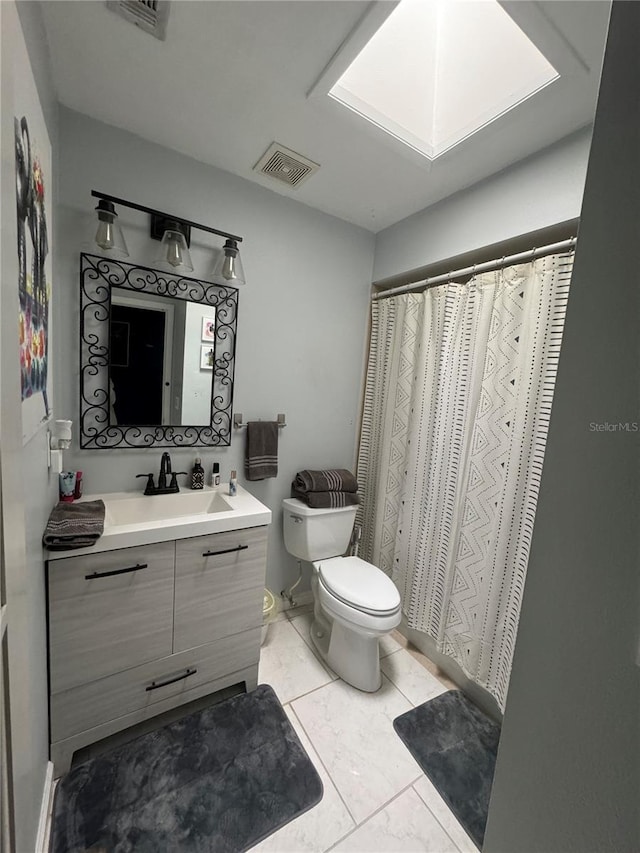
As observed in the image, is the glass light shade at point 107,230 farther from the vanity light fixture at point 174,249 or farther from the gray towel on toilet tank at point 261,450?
the gray towel on toilet tank at point 261,450

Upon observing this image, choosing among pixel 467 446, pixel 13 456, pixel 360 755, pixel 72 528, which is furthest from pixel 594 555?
pixel 360 755

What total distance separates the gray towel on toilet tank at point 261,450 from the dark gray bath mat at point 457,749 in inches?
50.9

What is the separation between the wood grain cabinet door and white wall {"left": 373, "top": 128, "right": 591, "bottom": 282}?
1.66 meters

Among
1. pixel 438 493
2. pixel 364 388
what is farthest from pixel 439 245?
pixel 438 493

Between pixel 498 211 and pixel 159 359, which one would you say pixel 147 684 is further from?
pixel 498 211

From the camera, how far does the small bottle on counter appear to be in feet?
5.63

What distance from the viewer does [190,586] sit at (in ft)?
4.42

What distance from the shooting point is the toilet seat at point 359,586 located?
1541 mm

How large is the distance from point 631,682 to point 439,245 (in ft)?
6.15

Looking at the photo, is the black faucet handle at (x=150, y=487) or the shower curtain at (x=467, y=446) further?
the black faucet handle at (x=150, y=487)

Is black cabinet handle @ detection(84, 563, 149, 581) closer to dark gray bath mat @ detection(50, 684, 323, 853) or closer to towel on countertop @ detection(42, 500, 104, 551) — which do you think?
towel on countertop @ detection(42, 500, 104, 551)

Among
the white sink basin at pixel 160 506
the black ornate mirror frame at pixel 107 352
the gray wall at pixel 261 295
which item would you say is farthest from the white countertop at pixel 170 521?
the black ornate mirror frame at pixel 107 352

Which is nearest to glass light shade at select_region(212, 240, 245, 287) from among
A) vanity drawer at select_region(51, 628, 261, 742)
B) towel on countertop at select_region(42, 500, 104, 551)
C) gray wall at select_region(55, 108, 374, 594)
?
gray wall at select_region(55, 108, 374, 594)

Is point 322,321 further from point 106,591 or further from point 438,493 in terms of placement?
point 106,591
